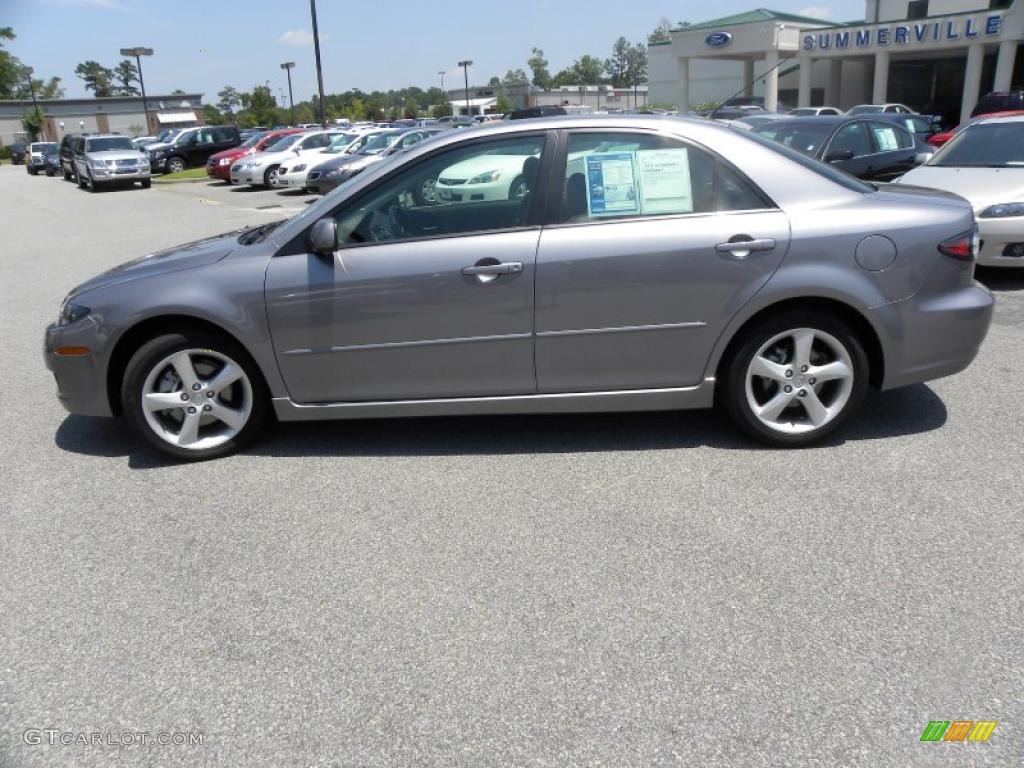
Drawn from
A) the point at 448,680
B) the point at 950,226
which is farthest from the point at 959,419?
the point at 448,680

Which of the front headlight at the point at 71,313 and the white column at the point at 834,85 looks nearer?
the front headlight at the point at 71,313

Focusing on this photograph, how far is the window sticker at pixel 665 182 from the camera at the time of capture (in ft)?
13.3

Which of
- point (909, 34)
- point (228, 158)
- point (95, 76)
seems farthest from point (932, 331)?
point (95, 76)

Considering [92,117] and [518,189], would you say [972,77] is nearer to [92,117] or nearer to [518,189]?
[518,189]

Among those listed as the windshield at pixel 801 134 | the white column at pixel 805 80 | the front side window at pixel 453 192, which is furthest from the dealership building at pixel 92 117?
the front side window at pixel 453 192

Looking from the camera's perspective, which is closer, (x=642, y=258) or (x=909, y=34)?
(x=642, y=258)

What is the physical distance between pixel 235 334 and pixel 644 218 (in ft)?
7.00

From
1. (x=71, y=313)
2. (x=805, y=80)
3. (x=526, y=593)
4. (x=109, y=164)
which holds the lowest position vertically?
(x=526, y=593)

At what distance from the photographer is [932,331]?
4.09 m

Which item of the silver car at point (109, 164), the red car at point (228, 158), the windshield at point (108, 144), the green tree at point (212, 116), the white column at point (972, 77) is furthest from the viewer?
the green tree at point (212, 116)

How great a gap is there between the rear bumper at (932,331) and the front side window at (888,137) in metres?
6.85

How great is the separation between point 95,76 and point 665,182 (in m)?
162

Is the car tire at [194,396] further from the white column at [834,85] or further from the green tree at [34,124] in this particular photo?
the green tree at [34,124]

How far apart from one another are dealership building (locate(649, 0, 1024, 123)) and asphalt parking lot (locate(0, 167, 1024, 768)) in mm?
32964
